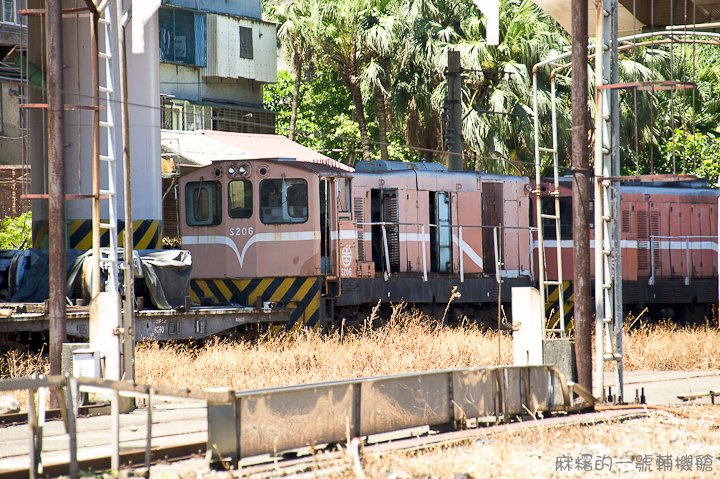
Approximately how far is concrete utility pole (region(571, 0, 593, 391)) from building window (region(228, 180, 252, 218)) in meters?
8.68

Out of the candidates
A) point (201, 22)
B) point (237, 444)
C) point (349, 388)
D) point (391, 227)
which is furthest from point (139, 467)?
point (201, 22)

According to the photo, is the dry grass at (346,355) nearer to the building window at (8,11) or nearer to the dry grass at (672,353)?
the dry grass at (672,353)

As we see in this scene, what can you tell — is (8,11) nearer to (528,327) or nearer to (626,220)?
(626,220)

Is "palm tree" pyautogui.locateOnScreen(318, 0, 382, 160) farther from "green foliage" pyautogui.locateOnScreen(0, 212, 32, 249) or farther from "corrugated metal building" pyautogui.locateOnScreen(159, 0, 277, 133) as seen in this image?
"green foliage" pyautogui.locateOnScreen(0, 212, 32, 249)

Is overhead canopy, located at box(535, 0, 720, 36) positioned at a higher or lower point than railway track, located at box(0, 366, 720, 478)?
higher

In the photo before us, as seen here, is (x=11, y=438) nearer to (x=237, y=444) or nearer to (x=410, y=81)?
(x=237, y=444)

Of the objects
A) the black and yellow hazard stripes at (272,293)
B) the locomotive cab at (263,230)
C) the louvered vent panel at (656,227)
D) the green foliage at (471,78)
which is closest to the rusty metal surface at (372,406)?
the black and yellow hazard stripes at (272,293)

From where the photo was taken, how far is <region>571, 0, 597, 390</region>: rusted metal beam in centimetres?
1084

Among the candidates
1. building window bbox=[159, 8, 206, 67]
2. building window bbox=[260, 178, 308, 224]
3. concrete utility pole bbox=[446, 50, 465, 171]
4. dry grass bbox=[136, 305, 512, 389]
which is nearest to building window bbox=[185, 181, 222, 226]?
building window bbox=[260, 178, 308, 224]

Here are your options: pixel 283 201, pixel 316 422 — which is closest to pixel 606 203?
pixel 316 422

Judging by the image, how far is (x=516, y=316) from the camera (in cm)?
1088

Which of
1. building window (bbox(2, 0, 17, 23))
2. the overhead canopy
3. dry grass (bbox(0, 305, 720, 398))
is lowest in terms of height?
dry grass (bbox(0, 305, 720, 398))

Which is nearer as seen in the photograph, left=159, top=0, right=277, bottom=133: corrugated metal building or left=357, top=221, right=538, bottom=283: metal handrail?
left=357, top=221, right=538, bottom=283: metal handrail

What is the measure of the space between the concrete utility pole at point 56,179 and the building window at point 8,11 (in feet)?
70.4
